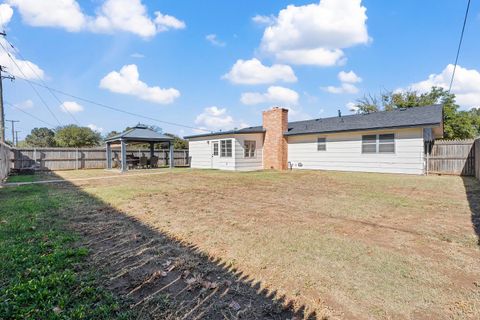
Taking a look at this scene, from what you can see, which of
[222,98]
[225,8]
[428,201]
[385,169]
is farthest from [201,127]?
[428,201]

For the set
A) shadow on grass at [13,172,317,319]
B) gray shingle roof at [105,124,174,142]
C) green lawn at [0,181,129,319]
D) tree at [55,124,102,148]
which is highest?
tree at [55,124,102,148]

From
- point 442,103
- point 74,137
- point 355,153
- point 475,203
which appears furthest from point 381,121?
point 74,137

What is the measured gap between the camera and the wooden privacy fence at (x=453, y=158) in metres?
12.6

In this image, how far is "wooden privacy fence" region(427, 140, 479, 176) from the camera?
12.6m

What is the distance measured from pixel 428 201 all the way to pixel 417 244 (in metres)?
3.85

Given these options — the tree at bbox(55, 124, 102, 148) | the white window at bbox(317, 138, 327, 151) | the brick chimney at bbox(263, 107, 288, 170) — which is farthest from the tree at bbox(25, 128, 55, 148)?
the white window at bbox(317, 138, 327, 151)

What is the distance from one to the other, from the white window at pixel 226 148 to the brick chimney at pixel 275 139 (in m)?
2.67

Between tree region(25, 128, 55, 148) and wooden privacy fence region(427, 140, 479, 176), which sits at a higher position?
tree region(25, 128, 55, 148)

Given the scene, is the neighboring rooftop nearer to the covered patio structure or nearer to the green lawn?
the covered patio structure

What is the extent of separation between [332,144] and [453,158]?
5932 millimetres

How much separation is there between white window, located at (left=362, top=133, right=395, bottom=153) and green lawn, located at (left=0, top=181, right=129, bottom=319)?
14.3 meters

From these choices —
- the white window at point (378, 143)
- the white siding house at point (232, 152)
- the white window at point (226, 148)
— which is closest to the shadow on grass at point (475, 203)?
the white window at point (378, 143)

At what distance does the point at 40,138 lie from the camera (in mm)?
49312

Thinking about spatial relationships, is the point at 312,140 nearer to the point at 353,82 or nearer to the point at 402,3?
the point at 402,3
